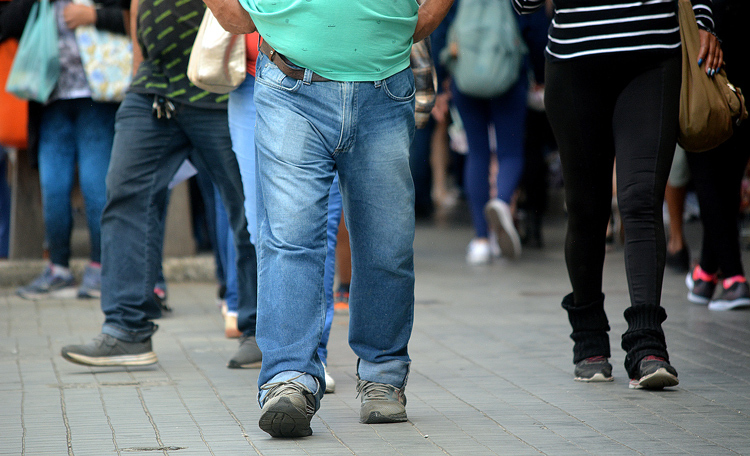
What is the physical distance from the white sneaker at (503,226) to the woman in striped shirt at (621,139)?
407cm

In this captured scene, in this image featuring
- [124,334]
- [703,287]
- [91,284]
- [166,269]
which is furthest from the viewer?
[166,269]

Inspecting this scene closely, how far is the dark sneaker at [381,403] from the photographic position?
3449 mm

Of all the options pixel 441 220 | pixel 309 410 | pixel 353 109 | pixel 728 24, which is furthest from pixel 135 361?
pixel 441 220

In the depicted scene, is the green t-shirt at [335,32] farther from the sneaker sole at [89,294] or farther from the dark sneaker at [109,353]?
the sneaker sole at [89,294]

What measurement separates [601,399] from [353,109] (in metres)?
1.41

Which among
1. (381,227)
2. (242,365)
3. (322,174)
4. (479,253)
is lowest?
(479,253)

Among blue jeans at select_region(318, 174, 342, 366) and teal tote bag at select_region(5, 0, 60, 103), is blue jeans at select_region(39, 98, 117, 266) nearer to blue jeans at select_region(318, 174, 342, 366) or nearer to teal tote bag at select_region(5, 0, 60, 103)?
teal tote bag at select_region(5, 0, 60, 103)

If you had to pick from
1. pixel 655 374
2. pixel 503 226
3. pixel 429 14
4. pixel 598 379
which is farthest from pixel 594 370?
pixel 503 226

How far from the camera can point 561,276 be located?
7.79 metres

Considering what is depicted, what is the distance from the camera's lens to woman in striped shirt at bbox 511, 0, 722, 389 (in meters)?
3.92

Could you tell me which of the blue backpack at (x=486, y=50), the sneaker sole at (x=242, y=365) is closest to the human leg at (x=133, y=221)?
the sneaker sole at (x=242, y=365)

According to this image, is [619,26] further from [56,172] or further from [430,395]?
[56,172]

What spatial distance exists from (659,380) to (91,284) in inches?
161

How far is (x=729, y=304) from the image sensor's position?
5902mm
